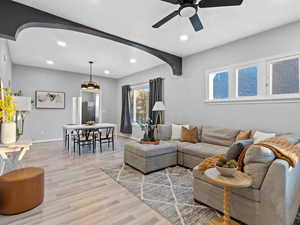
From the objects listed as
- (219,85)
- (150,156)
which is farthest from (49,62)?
(219,85)

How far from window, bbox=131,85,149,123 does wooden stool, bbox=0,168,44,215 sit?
457cm

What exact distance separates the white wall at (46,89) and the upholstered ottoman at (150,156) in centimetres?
436

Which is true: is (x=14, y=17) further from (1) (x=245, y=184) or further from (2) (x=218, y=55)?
(2) (x=218, y=55)

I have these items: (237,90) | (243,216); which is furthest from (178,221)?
(237,90)

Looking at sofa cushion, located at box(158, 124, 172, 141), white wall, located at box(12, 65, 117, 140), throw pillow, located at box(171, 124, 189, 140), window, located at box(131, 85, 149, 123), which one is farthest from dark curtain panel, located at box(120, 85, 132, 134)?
throw pillow, located at box(171, 124, 189, 140)

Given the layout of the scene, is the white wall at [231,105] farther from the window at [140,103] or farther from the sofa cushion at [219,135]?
the window at [140,103]

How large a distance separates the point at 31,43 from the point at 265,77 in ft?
17.9

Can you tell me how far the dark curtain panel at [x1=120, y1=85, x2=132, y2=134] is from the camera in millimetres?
Result: 7027

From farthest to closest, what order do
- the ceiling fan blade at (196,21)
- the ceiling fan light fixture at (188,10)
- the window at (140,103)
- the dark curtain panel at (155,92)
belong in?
1. the window at (140,103)
2. the dark curtain panel at (155,92)
3. the ceiling fan blade at (196,21)
4. the ceiling fan light fixture at (188,10)

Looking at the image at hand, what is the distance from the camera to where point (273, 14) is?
8.49ft

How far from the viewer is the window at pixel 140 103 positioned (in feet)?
21.0

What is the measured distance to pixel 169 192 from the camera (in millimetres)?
2379

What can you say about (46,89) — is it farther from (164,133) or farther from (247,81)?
(247,81)

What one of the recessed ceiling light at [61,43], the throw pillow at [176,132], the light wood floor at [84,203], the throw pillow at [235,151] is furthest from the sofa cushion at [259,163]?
the recessed ceiling light at [61,43]
